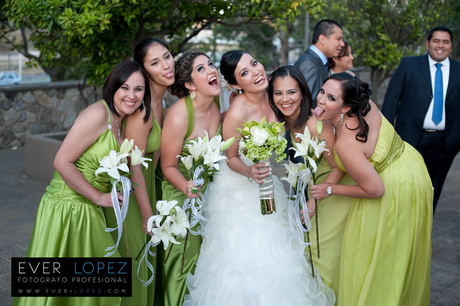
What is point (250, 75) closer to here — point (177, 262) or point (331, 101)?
point (331, 101)

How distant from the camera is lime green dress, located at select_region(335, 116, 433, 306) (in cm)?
424

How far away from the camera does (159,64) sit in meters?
4.39

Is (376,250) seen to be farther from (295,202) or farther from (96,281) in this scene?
(96,281)

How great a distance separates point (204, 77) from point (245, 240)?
1081mm

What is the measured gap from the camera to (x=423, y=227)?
4426 millimetres

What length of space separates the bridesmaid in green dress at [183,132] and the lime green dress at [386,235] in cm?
93

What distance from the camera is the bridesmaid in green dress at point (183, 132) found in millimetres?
4375

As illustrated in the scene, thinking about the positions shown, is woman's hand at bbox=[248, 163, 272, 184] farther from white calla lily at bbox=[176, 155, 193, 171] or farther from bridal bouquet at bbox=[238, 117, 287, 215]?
white calla lily at bbox=[176, 155, 193, 171]

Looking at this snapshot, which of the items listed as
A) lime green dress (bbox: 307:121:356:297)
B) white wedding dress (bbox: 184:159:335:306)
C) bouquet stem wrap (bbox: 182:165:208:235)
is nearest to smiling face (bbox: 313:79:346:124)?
lime green dress (bbox: 307:121:356:297)

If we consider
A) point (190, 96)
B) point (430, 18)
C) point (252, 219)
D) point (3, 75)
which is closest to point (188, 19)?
point (190, 96)

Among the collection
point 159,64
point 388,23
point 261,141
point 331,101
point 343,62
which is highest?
point 388,23

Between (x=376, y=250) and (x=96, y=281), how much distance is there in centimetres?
173

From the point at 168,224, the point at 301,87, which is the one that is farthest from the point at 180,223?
the point at 301,87

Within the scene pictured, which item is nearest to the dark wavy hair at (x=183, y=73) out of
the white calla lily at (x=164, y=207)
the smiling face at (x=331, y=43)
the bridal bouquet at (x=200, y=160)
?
the bridal bouquet at (x=200, y=160)
